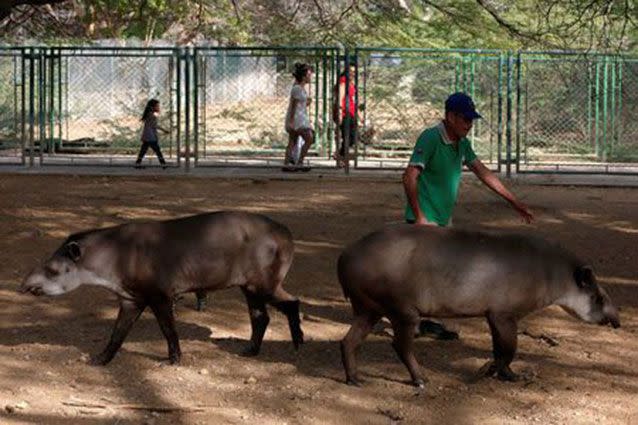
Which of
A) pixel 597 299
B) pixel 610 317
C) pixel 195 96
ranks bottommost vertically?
pixel 610 317

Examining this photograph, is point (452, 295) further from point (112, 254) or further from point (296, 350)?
point (112, 254)

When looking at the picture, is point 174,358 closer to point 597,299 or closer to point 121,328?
point 121,328

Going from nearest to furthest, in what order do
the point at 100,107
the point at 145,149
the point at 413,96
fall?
1. the point at 145,149
2. the point at 413,96
3. the point at 100,107

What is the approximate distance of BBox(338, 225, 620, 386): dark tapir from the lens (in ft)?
24.9

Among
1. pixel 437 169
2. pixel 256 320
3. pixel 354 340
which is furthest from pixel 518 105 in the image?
pixel 354 340

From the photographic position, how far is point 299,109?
20.1 m

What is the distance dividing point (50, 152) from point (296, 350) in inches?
553

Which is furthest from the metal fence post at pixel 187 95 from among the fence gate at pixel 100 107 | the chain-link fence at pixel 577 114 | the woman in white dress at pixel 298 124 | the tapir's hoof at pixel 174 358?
the tapir's hoof at pixel 174 358

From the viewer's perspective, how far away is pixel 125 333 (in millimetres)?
8219

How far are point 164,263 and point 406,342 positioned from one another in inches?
63.0

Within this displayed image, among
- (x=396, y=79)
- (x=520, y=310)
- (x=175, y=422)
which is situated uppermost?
(x=396, y=79)

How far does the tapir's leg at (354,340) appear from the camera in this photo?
7762mm

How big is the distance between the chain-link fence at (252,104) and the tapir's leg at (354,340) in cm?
1291

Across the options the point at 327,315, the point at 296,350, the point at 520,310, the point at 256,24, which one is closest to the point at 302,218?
the point at 327,315
